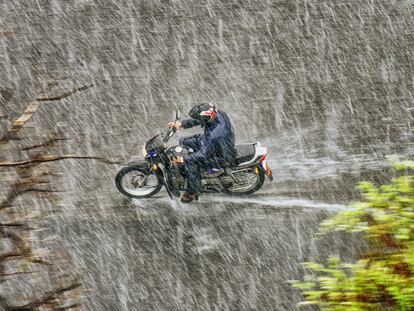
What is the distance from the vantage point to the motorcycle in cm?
866

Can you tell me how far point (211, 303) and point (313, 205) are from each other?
2852mm

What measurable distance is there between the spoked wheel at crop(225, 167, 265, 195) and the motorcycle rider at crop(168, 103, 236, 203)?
1.51 feet

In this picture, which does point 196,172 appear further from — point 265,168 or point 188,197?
point 265,168

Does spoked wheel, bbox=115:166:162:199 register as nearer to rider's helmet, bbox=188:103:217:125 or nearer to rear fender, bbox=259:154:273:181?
rider's helmet, bbox=188:103:217:125

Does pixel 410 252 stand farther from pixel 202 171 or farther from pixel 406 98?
pixel 406 98

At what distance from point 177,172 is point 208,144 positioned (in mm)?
777

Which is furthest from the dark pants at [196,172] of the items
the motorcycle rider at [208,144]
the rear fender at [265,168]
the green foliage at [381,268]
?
the green foliage at [381,268]

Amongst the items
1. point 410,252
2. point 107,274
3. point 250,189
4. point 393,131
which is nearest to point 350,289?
point 410,252

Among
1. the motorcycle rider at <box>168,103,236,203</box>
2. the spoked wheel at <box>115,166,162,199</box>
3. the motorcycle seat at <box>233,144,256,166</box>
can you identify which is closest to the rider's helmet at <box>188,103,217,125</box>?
the motorcycle rider at <box>168,103,236,203</box>

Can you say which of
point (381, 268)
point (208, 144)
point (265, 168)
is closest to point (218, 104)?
point (265, 168)

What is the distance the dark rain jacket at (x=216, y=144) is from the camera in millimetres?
8430

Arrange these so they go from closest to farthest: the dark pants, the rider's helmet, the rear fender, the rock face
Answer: the rock face < the rider's helmet < the dark pants < the rear fender

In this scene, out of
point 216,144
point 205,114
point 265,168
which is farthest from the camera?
point 265,168

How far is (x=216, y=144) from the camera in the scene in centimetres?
847
